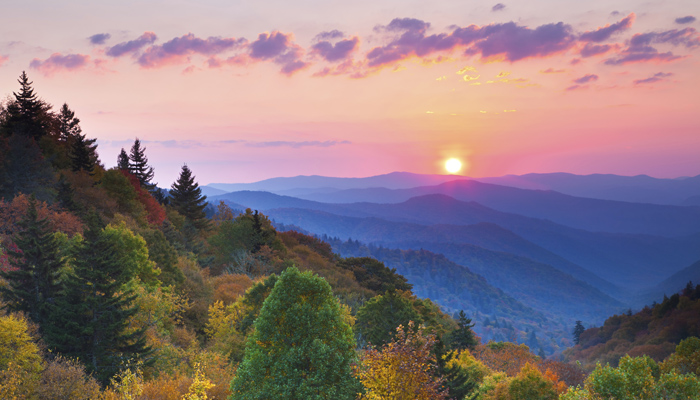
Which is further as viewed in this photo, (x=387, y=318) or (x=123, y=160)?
(x=123, y=160)

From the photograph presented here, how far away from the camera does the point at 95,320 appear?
83.6 ft

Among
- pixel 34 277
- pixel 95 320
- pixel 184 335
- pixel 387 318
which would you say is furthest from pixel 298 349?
pixel 184 335

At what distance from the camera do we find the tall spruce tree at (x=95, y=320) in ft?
80.4

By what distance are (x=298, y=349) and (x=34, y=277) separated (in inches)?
772

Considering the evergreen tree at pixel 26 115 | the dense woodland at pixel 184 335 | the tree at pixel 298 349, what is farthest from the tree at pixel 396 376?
the evergreen tree at pixel 26 115

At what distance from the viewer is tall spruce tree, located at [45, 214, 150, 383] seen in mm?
24516

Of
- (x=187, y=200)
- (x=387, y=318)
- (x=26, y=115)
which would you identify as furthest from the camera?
(x=187, y=200)

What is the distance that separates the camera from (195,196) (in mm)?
92000

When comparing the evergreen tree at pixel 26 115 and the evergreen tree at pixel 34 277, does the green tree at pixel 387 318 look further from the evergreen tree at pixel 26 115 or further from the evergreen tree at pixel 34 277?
the evergreen tree at pixel 26 115

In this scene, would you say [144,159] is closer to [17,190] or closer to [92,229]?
[17,190]

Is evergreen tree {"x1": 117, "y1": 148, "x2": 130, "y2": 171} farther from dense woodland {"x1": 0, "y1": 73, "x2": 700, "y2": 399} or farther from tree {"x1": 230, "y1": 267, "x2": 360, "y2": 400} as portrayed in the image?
tree {"x1": 230, "y1": 267, "x2": 360, "y2": 400}

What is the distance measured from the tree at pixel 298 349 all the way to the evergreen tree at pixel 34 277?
15135mm

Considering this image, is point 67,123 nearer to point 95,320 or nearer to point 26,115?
point 26,115

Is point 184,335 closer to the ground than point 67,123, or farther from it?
closer to the ground
